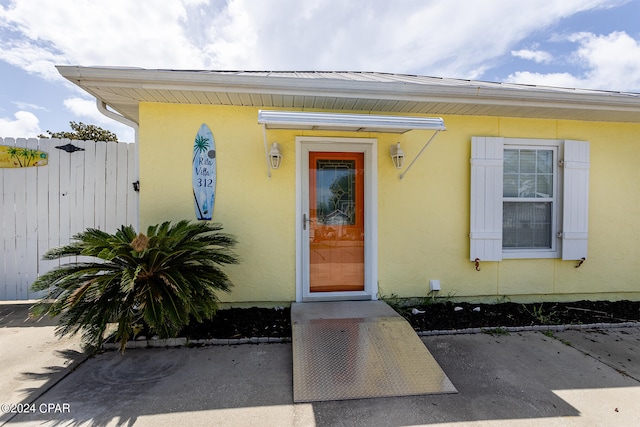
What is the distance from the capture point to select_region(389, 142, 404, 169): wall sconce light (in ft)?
12.9

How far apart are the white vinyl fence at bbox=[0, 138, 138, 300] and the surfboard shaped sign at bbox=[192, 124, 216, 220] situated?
4.50 feet

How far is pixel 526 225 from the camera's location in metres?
4.39

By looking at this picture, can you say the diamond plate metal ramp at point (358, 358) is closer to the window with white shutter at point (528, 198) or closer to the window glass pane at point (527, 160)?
the window with white shutter at point (528, 198)

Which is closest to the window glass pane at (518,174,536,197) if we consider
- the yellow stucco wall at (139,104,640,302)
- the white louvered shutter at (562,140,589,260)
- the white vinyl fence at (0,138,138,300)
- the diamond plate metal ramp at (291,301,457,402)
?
the white louvered shutter at (562,140,589,260)

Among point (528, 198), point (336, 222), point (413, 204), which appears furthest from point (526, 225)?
point (336, 222)

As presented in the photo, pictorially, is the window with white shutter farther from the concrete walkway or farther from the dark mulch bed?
the concrete walkway

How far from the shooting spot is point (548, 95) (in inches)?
144

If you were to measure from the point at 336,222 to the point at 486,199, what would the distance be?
6.98ft

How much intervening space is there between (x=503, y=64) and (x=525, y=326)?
5655 millimetres

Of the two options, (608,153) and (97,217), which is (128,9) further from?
(608,153)

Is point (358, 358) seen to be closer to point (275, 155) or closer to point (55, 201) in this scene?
point (275, 155)

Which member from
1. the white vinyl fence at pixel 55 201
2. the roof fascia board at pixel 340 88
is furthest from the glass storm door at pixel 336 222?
the white vinyl fence at pixel 55 201

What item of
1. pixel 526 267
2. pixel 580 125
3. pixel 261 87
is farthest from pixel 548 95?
pixel 261 87

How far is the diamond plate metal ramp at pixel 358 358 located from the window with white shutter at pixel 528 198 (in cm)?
190
